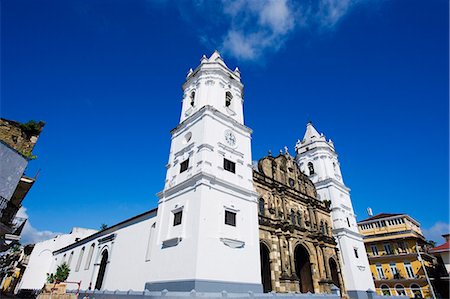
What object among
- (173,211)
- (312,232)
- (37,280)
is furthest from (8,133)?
(37,280)

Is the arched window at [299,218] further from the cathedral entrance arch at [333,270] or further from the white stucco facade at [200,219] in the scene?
the white stucco facade at [200,219]

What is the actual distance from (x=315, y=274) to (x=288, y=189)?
7440mm

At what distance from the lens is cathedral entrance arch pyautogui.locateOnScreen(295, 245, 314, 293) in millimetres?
21442

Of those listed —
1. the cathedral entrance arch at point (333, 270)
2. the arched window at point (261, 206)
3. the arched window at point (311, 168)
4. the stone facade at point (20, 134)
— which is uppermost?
the arched window at point (311, 168)

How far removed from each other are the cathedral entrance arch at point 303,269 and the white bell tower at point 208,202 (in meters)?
8.13

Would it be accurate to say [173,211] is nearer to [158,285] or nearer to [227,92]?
[158,285]

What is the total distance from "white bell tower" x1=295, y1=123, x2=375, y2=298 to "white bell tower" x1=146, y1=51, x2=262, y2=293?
13834 millimetres

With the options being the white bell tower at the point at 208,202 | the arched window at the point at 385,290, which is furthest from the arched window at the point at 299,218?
the arched window at the point at 385,290

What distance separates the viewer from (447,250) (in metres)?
25.3

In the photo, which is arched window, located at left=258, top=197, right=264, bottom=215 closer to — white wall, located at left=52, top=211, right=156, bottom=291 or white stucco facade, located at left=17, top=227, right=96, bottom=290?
white wall, located at left=52, top=211, right=156, bottom=291

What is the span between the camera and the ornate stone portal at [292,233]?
18.8 meters

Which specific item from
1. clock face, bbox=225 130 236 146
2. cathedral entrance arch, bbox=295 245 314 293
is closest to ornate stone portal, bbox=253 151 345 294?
cathedral entrance arch, bbox=295 245 314 293

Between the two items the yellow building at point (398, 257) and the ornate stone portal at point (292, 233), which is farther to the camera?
the yellow building at point (398, 257)

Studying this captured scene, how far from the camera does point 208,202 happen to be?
1527 cm
